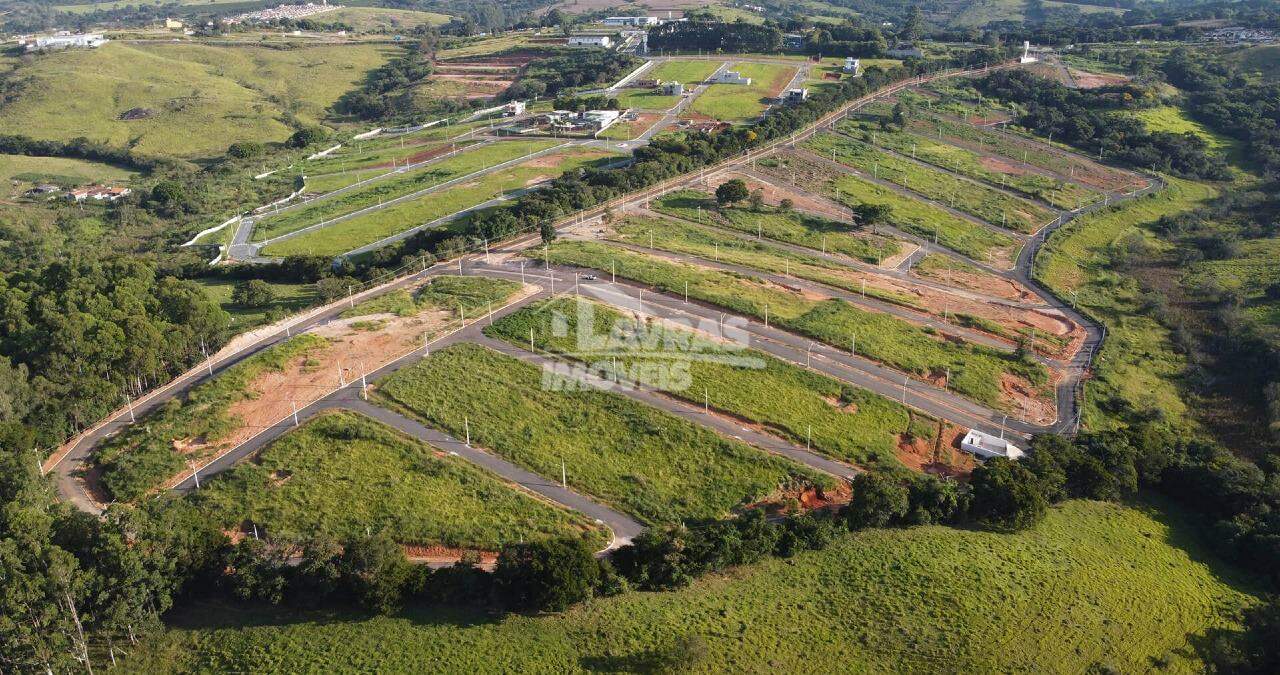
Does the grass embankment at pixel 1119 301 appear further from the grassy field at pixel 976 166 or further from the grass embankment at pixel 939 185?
the grassy field at pixel 976 166

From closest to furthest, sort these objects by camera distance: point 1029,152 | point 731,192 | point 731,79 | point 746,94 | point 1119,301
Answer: point 1119,301 < point 731,192 < point 1029,152 < point 746,94 < point 731,79

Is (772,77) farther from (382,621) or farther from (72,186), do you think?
(382,621)

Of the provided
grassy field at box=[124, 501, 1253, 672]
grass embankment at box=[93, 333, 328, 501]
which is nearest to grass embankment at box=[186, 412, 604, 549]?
grass embankment at box=[93, 333, 328, 501]

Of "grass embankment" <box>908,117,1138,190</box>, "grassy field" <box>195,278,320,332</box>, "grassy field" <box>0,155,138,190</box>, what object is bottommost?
"grassy field" <box>0,155,138,190</box>

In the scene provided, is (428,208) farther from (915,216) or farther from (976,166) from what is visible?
(976,166)

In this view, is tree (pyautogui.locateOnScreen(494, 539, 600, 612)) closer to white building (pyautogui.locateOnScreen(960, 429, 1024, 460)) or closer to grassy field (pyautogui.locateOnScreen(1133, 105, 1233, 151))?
white building (pyautogui.locateOnScreen(960, 429, 1024, 460))

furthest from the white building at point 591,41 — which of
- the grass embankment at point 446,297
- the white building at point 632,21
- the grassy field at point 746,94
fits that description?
the grass embankment at point 446,297

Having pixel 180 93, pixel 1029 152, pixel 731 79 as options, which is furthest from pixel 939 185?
pixel 180 93
